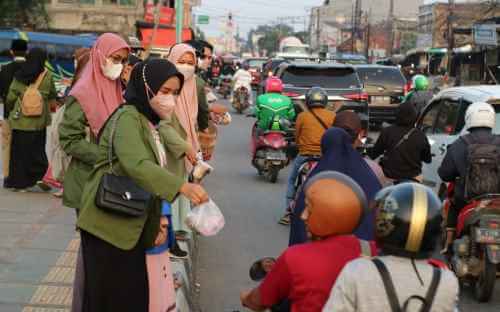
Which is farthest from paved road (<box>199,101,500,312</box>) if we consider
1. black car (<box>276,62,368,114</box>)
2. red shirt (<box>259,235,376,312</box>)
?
red shirt (<box>259,235,376,312</box>)

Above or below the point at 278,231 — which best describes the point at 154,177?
above

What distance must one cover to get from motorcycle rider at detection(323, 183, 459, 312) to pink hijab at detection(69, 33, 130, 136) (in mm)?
3086

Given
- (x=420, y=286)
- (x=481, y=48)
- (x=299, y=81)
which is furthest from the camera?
(x=481, y=48)

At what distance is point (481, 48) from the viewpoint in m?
45.6

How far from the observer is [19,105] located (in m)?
11.4

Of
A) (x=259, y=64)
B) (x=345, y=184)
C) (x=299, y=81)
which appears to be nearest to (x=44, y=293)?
(x=345, y=184)

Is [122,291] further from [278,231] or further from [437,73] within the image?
[437,73]

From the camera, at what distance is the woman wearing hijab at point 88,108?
5902mm

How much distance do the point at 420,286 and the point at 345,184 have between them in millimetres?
547

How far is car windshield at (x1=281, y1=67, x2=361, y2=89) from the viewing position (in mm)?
18844

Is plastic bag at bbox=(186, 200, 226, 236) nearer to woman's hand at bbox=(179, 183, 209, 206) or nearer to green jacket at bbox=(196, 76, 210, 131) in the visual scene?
woman's hand at bbox=(179, 183, 209, 206)

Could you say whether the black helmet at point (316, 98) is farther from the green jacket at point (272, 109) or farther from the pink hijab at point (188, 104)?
the green jacket at point (272, 109)

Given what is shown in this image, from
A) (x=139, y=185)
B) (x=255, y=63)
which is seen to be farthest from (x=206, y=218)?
(x=255, y=63)

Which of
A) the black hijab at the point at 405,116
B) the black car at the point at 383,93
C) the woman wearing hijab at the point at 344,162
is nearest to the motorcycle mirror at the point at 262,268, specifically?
the woman wearing hijab at the point at 344,162
